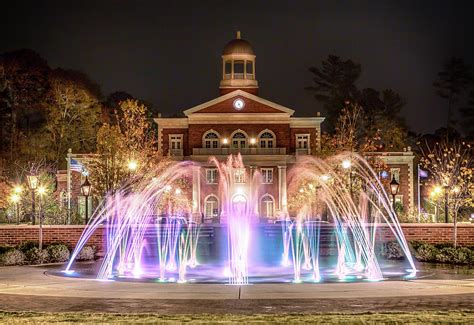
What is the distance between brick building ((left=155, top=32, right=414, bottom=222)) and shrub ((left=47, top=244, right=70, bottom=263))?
120ft

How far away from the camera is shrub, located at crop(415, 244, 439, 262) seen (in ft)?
88.4

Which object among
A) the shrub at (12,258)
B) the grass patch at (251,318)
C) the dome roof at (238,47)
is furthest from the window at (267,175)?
the grass patch at (251,318)

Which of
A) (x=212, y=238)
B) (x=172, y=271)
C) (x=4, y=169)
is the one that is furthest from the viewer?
(x=4, y=169)

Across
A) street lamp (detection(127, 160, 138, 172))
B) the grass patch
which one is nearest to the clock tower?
street lamp (detection(127, 160, 138, 172))

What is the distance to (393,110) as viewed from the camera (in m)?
88.1

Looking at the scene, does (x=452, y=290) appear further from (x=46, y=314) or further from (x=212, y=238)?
(x=212, y=238)

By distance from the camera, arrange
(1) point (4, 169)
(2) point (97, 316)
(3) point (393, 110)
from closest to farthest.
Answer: (2) point (97, 316) → (1) point (4, 169) → (3) point (393, 110)

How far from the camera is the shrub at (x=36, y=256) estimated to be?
26.8m

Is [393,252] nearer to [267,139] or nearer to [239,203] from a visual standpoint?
[239,203]

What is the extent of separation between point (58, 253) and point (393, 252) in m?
12.4

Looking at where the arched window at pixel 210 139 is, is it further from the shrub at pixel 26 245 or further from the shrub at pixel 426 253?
the shrub at pixel 426 253

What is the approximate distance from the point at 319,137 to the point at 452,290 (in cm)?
5020

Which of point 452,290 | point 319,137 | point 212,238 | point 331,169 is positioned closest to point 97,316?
Answer: point 452,290

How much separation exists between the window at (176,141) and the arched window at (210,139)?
2252 mm
